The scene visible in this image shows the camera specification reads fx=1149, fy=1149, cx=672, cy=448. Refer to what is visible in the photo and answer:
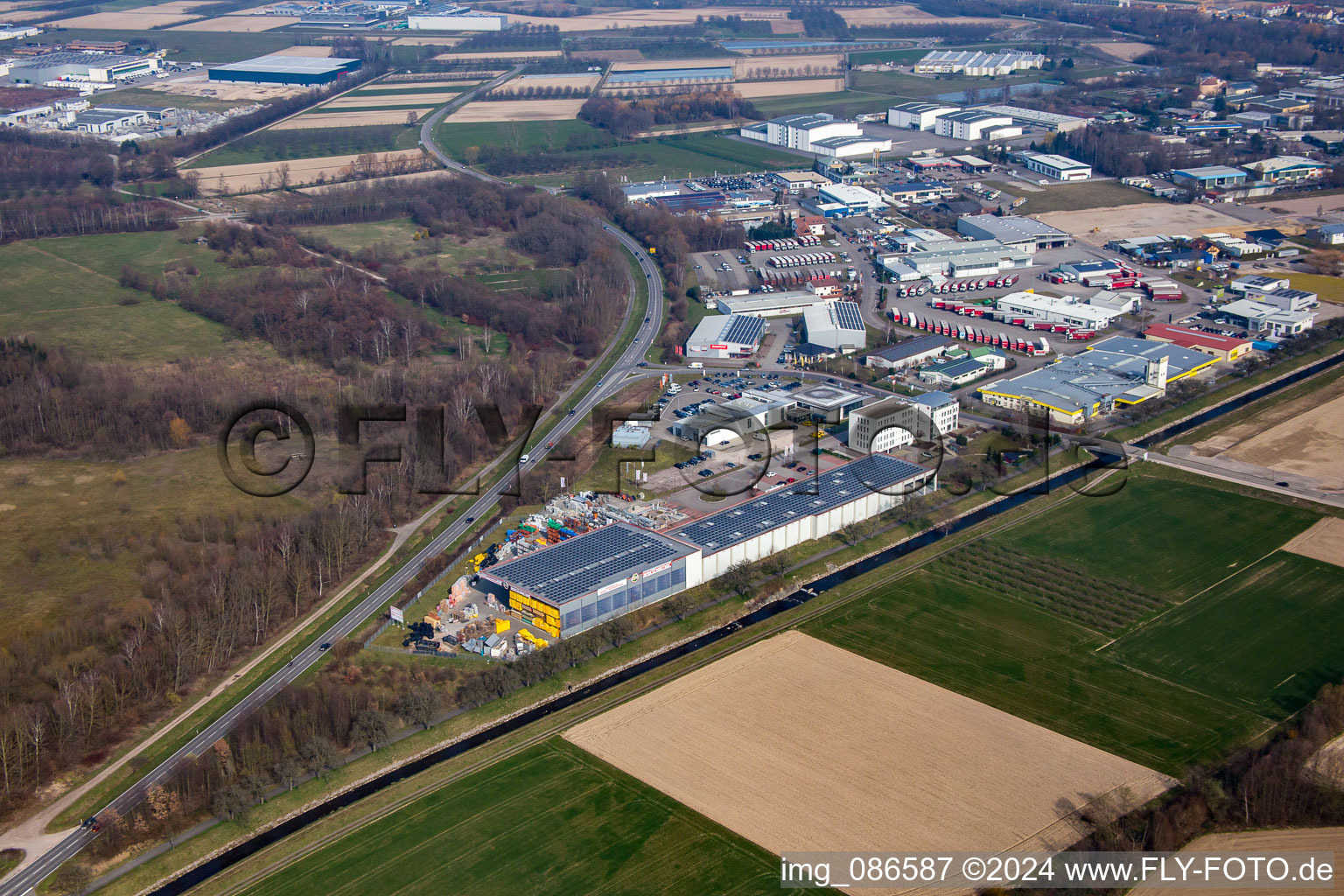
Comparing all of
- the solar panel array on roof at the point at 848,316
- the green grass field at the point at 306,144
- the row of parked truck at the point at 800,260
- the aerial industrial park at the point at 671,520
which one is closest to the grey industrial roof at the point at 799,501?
the aerial industrial park at the point at 671,520

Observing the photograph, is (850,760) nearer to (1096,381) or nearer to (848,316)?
(1096,381)

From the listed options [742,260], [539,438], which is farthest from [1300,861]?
[742,260]

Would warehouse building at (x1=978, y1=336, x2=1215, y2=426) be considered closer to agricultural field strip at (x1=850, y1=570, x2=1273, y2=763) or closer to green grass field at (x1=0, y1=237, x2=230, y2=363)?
agricultural field strip at (x1=850, y1=570, x2=1273, y2=763)

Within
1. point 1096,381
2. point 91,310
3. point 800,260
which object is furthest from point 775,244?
point 91,310

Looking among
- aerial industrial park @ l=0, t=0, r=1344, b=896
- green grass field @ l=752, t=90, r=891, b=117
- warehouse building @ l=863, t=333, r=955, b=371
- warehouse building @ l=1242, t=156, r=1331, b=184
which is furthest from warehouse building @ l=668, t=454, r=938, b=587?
green grass field @ l=752, t=90, r=891, b=117

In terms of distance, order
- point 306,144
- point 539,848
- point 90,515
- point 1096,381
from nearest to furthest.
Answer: point 539,848
point 90,515
point 1096,381
point 306,144

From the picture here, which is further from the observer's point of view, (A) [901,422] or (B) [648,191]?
(B) [648,191]
